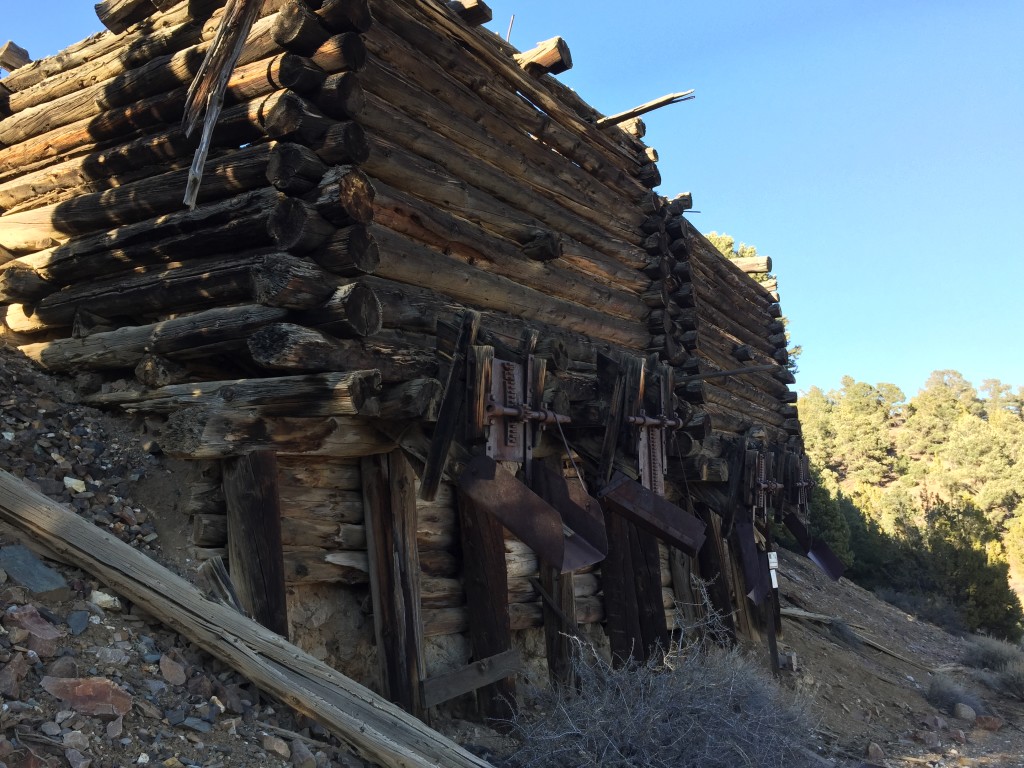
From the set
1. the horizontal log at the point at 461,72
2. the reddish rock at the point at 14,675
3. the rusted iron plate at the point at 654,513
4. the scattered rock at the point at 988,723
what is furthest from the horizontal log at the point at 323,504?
the scattered rock at the point at 988,723

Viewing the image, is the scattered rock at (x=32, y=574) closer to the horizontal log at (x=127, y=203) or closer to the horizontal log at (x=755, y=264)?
the horizontal log at (x=127, y=203)

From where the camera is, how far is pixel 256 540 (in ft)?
13.9

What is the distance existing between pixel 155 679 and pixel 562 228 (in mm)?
5366

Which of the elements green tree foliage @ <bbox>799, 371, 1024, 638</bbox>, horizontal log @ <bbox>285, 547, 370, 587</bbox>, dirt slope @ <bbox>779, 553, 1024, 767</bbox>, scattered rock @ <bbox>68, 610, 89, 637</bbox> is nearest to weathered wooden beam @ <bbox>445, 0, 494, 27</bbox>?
horizontal log @ <bbox>285, 547, 370, 587</bbox>

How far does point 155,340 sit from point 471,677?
272 centimetres

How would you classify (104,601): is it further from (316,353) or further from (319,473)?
(316,353)

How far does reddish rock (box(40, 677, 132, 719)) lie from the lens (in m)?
3.12

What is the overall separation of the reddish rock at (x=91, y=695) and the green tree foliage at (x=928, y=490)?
57.0ft

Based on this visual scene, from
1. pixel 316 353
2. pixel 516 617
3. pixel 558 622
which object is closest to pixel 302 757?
pixel 316 353

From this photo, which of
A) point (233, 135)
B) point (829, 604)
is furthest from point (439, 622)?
point (829, 604)

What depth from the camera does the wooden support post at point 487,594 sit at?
552 cm

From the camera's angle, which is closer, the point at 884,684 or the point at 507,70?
the point at 507,70

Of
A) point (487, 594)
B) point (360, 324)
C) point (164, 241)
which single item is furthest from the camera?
point (487, 594)

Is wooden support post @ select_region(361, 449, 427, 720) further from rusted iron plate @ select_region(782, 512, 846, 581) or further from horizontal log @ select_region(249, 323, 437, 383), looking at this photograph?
rusted iron plate @ select_region(782, 512, 846, 581)
